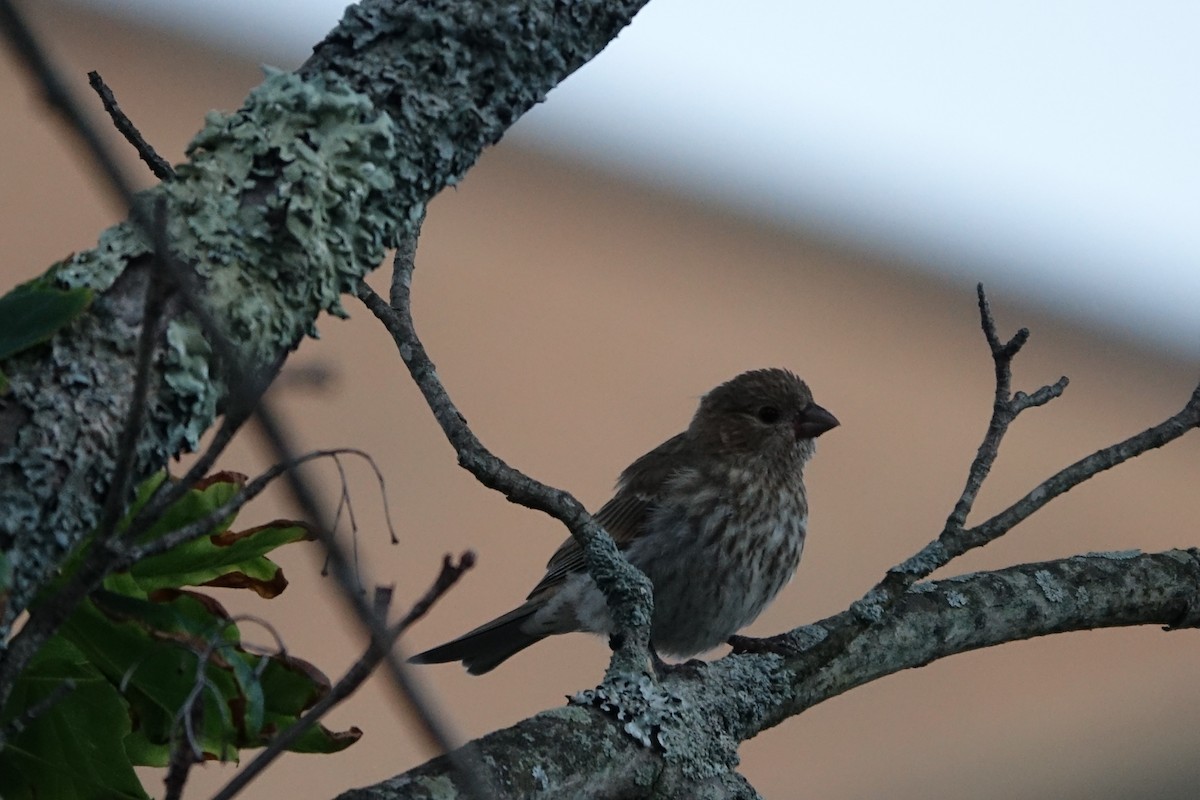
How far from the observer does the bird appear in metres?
4.43

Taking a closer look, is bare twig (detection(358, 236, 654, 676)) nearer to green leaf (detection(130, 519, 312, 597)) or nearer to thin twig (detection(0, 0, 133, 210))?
green leaf (detection(130, 519, 312, 597))

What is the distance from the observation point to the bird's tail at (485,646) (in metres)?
4.82

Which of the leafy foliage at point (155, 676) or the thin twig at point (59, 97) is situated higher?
the leafy foliage at point (155, 676)

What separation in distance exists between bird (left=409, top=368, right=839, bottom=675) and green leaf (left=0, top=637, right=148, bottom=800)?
250 cm

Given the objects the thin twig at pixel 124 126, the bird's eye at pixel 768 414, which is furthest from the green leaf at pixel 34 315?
the bird's eye at pixel 768 414

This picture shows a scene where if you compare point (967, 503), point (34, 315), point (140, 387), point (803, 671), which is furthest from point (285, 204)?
point (967, 503)

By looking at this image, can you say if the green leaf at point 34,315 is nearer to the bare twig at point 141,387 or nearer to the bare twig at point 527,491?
the bare twig at point 141,387

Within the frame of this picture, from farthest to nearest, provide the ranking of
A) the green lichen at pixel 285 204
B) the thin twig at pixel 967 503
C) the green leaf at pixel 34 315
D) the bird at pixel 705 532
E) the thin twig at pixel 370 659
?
the bird at pixel 705 532 < the thin twig at pixel 967 503 < the green lichen at pixel 285 204 < the green leaf at pixel 34 315 < the thin twig at pixel 370 659

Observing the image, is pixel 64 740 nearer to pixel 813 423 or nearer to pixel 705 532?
pixel 705 532

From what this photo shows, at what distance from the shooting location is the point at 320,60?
76.5 inches

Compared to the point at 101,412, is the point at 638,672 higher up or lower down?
lower down

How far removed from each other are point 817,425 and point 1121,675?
4.25 m

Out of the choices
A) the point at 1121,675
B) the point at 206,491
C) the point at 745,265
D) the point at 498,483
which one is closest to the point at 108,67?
the point at 745,265

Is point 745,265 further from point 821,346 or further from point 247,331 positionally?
point 247,331
